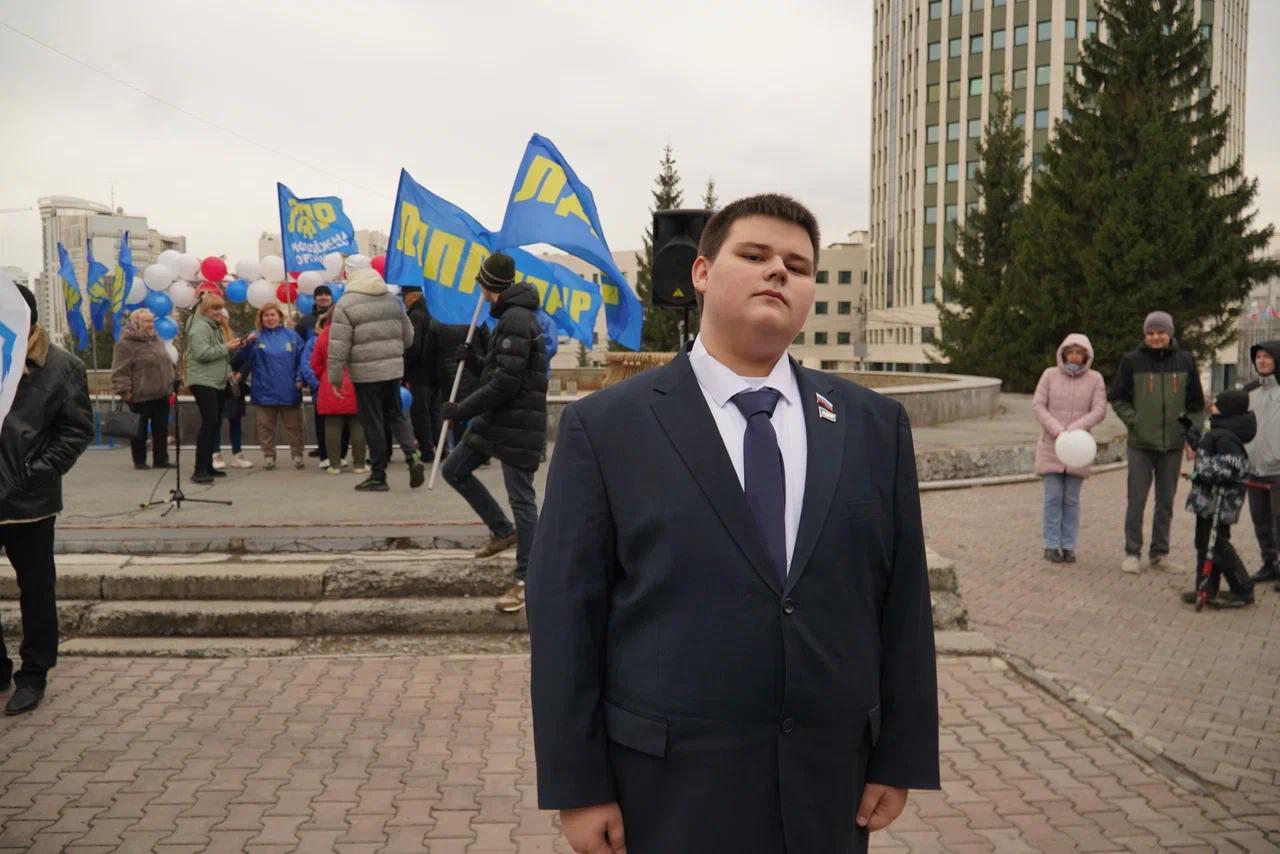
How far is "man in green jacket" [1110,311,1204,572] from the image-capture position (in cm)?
862

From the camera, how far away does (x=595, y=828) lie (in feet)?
7.21

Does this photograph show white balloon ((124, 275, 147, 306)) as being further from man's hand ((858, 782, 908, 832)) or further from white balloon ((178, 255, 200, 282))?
man's hand ((858, 782, 908, 832))

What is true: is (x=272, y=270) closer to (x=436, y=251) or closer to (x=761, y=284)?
(x=436, y=251)

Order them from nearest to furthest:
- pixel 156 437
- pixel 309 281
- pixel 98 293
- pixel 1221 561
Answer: pixel 1221 561
pixel 156 437
pixel 309 281
pixel 98 293

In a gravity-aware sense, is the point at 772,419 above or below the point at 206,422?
above

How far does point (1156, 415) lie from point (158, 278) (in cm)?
1325

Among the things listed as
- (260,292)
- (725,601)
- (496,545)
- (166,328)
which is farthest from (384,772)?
(166,328)

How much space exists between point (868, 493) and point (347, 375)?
8462mm

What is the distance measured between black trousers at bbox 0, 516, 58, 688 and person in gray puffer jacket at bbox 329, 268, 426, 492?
419 cm

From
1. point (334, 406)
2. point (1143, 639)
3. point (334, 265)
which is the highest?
point (334, 265)

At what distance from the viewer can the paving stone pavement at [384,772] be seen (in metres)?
4.12

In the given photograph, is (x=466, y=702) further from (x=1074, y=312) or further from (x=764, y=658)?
(x=1074, y=312)

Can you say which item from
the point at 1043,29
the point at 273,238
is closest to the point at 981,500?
the point at 1043,29

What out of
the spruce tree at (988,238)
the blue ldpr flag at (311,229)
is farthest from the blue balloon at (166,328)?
the spruce tree at (988,238)
